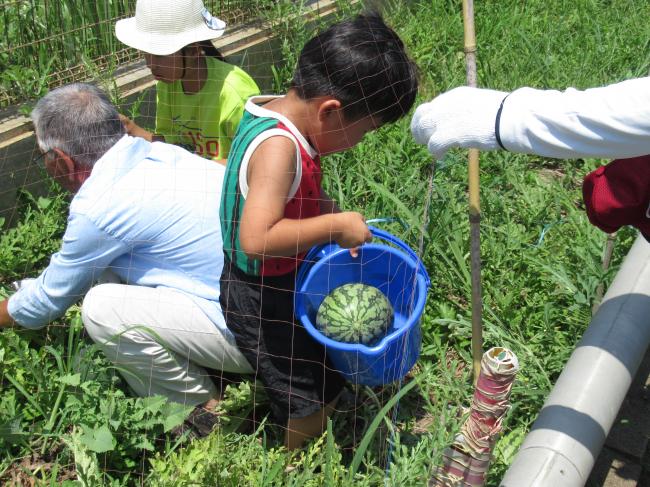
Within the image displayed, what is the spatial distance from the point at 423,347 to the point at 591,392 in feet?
3.08

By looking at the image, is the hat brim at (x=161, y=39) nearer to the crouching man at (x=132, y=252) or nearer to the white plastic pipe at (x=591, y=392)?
the crouching man at (x=132, y=252)

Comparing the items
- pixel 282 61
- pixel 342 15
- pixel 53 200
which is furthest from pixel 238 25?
pixel 53 200

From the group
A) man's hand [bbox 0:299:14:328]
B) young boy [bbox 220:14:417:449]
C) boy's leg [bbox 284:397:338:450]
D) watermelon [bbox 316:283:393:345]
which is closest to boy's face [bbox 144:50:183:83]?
young boy [bbox 220:14:417:449]

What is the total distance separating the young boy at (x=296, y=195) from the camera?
2.08m

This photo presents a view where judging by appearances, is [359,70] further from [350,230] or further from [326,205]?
[326,205]

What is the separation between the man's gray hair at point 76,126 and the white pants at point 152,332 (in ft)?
1.54

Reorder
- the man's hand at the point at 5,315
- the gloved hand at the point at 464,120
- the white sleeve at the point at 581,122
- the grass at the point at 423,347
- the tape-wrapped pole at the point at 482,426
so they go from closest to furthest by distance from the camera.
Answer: the white sleeve at the point at 581,122 → the gloved hand at the point at 464,120 → the tape-wrapped pole at the point at 482,426 → the grass at the point at 423,347 → the man's hand at the point at 5,315

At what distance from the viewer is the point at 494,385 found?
185cm

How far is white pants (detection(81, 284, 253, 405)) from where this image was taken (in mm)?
2527

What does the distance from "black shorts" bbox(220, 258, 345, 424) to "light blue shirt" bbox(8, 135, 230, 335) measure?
0.16 metres

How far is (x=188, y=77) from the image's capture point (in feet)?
10.6

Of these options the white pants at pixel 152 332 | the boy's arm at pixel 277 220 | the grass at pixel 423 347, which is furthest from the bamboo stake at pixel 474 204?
the white pants at pixel 152 332

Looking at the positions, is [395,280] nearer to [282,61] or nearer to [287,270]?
[287,270]

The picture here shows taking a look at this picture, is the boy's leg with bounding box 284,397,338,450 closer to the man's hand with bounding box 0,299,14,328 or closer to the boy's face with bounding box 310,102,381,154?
the boy's face with bounding box 310,102,381,154
